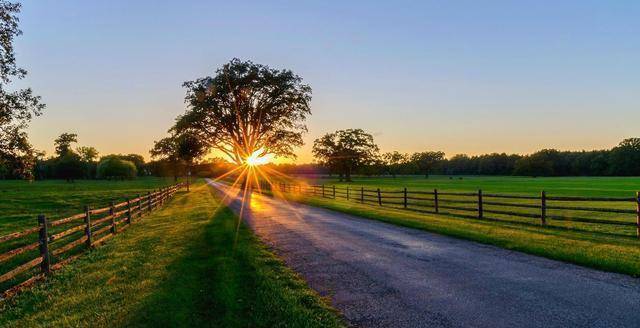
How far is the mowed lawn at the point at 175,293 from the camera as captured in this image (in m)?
5.54

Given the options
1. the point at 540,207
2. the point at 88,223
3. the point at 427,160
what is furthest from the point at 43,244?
the point at 427,160

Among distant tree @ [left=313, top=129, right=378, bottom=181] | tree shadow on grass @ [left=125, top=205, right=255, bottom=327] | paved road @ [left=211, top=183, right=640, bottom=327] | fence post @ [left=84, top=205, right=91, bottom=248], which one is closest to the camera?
paved road @ [left=211, top=183, right=640, bottom=327]

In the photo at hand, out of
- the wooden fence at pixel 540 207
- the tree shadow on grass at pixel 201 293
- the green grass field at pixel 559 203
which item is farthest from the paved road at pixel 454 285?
the green grass field at pixel 559 203

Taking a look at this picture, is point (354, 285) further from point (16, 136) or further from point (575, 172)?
point (575, 172)

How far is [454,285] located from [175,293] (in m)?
5.05

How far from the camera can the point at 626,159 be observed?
112 meters

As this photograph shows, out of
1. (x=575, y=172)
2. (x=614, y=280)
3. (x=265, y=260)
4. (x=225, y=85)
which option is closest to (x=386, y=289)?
(x=265, y=260)

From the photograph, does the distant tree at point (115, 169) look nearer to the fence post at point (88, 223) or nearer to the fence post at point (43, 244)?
the fence post at point (88, 223)

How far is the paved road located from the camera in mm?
5309

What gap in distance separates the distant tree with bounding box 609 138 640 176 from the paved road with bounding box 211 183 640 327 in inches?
5269

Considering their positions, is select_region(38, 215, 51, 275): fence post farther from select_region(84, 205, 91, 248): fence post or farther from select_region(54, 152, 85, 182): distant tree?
select_region(54, 152, 85, 182): distant tree

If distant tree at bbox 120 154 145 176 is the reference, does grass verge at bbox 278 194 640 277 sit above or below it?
below

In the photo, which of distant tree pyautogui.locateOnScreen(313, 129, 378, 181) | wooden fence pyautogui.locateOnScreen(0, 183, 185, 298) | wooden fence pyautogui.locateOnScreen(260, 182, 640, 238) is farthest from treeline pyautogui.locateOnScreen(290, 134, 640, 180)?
wooden fence pyautogui.locateOnScreen(0, 183, 185, 298)

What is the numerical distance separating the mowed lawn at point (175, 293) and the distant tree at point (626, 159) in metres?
138
